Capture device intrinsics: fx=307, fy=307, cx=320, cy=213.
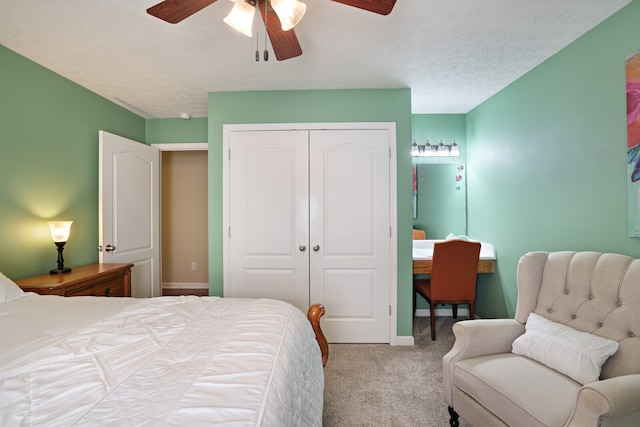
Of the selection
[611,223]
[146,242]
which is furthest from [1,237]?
[611,223]

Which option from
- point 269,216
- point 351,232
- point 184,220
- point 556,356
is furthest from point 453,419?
point 184,220

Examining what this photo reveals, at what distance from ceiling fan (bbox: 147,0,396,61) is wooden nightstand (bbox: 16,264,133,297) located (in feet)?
6.18

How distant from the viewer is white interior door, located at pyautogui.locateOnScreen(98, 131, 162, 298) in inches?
117

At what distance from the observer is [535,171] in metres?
2.54

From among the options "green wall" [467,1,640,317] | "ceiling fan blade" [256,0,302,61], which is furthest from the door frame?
"ceiling fan blade" [256,0,302,61]

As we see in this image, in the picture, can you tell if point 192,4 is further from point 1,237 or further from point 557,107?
point 557,107

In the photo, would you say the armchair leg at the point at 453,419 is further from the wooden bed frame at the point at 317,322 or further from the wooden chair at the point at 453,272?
the wooden chair at the point at 453,272

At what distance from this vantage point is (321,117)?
2979mm

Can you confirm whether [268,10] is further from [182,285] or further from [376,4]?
[182,285]

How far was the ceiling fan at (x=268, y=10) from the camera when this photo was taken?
1.31 meters

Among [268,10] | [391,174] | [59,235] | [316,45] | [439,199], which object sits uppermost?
[316,45]

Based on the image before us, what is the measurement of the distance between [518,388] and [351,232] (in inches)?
70.4

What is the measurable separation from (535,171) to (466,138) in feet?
4.29

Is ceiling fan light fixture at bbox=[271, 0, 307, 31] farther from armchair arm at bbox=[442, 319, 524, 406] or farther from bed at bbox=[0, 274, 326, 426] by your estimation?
armchair arm at bbox=[442, 319, 524, 406]
